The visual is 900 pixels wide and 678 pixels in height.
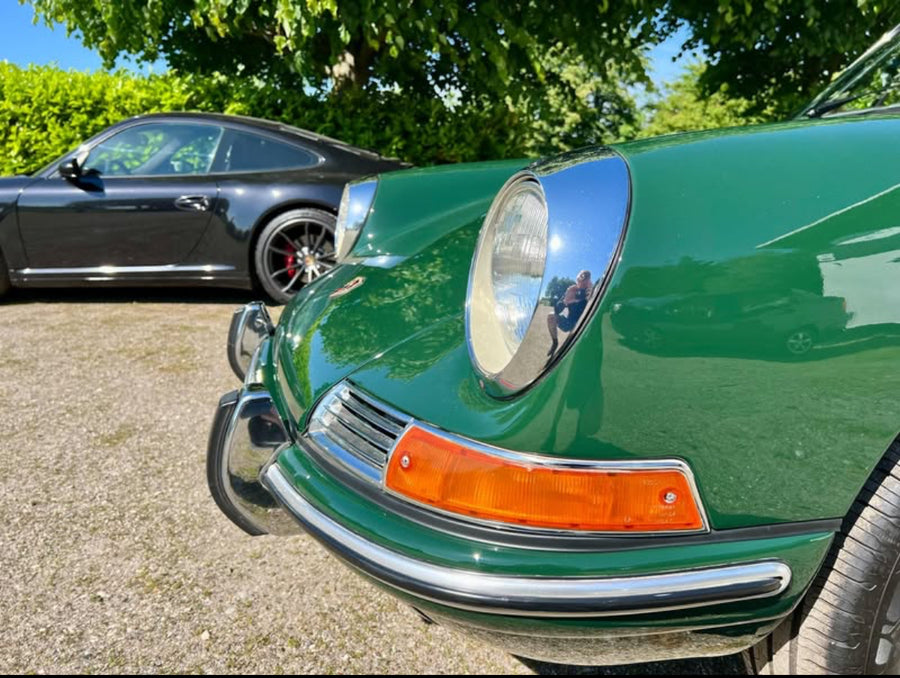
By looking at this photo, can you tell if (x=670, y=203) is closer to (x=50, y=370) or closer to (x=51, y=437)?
(x=51, y=437)

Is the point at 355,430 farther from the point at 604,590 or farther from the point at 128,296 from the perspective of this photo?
the point at 128,296

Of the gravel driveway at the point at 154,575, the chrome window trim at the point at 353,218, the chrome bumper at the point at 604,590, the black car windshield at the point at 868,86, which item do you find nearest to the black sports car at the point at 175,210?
the gravel driveway at the point at 154,575

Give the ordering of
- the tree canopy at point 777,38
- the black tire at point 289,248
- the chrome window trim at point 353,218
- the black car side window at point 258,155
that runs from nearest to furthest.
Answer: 1. the chrome window trim at point 353,218
2. the black tire at point 289,248
3. the black car side window at point 258,155
4. the tree canopy at point 777,38

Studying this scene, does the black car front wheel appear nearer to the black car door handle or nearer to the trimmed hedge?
the black car door handle

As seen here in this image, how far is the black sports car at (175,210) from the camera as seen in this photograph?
451 cm

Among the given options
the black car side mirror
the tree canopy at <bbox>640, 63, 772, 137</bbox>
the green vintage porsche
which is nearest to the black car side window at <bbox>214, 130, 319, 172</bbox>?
the black car side mirror

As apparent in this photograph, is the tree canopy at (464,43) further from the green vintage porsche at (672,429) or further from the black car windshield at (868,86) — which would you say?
the green vintage porsche at (672,429)

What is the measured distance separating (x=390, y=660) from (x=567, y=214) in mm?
1109

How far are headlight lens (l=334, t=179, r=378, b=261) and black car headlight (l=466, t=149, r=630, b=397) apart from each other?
0.99 m

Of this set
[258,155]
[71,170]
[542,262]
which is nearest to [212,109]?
[258,155]

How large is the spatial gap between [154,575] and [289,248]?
9.88 ft

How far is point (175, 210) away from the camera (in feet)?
14.7

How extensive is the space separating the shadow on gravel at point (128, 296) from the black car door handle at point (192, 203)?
75 cm

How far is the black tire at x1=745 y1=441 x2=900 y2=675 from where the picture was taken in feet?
3.65
